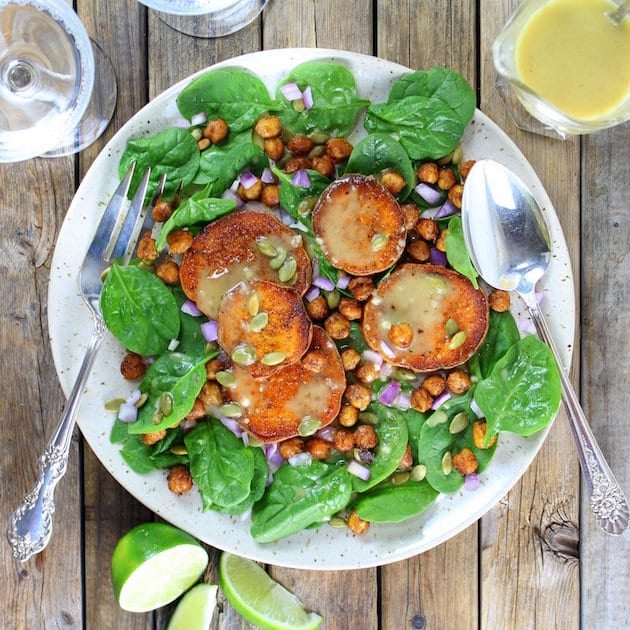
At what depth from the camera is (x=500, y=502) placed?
2.39 metres

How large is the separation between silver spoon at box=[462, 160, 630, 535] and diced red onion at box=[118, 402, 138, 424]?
999mm

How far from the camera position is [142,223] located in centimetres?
219

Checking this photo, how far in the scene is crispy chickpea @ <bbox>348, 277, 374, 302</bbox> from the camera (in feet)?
7.10

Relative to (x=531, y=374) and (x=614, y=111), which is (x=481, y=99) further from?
(x=531, y=374)

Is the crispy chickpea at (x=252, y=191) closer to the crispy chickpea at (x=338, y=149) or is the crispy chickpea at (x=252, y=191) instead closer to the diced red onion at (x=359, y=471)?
the crispy chickpea at (x=338, y=149)

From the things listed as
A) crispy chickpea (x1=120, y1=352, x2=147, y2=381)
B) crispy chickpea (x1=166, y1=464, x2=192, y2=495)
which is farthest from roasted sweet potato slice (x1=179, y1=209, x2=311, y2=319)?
crispy chickpea (x1=166, y1=464, x2=192, y2=495)

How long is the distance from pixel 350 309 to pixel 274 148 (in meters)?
0.48

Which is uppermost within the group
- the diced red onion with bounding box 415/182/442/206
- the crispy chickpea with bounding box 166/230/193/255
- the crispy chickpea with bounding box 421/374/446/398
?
the diced red onion with bounding box 415/182/442/206

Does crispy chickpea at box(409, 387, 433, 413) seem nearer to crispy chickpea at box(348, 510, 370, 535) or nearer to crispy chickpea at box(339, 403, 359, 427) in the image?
crispy chickpea at box(339, 403, 359, 427)

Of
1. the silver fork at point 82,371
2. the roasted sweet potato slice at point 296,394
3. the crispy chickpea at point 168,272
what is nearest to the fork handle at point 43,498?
the silver fork at point 82,371

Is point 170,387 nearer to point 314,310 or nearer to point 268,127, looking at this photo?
→ point 314,310

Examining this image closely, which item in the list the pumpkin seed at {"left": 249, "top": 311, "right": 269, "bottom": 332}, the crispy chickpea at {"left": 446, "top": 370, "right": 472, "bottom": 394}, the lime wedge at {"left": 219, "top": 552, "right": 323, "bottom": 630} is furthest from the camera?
the lime wedge at {"left": 219, "top": 552, "right": 323, "bottom": 630}

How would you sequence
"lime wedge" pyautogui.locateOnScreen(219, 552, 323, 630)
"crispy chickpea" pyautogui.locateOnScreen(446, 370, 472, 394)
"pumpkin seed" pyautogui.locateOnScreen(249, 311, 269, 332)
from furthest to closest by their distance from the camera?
1. "lime wedge" pyautogui.locateOnScreen(219, 552, 323, 630)
2. "crispy chickpea" pyautogui.locateOnScreen(446, 370, 472, 394)
3. "pumpkin seed" pyautogui.locateOnScreen(249, 311, 269, 332)

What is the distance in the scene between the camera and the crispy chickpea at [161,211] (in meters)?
2.15
